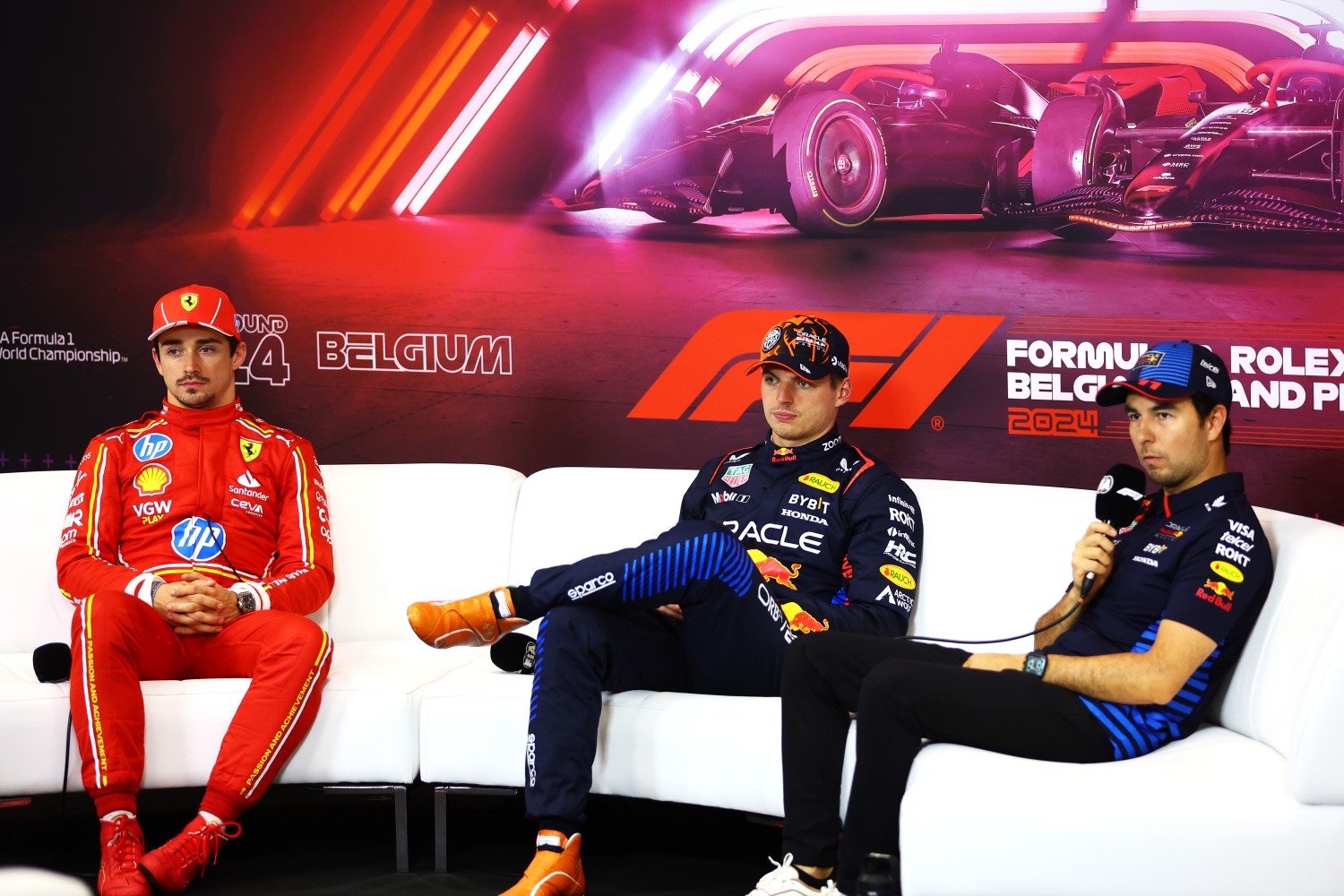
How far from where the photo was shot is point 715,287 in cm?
400

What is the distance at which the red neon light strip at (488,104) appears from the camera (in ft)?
13.9

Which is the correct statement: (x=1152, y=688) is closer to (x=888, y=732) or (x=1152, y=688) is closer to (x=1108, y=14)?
(x=888, y=732)

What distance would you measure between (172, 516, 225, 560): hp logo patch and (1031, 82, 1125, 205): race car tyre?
2.47m

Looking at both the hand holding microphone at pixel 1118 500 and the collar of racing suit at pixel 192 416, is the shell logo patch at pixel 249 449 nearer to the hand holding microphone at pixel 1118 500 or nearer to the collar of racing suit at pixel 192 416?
the collar of racing suit at pixel 192 416

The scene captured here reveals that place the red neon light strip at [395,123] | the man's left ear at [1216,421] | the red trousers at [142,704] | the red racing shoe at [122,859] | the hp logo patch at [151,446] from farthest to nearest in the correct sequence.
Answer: the red neon light strip at [395,123] < the hp logo patch at [151,446] < the red trousers at [142,704] < the red racing shoe at [122,859] < the man's left ear at [1216,421]

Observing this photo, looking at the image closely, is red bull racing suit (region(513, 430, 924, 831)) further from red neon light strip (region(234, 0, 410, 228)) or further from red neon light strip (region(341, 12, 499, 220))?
red neon light strip (region(234, 0, 410, 228))

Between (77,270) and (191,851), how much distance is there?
2.84 m

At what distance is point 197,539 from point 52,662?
19.6 inches

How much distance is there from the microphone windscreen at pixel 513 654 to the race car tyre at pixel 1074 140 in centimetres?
200

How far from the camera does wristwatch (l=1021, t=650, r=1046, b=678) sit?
2.24 metres

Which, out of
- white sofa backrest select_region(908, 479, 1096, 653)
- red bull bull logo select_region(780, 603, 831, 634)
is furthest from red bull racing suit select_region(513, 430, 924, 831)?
white sofa backrest select_region(908, 479, 1096, 653)

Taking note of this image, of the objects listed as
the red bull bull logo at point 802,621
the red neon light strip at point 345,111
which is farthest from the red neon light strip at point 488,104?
the red bull bull logo at point 802,621

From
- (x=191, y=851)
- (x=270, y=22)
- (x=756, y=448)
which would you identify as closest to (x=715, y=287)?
(x=756, y=448)

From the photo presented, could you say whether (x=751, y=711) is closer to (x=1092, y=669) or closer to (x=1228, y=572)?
(x=1092, y=669)
